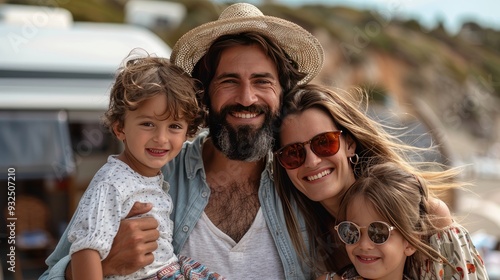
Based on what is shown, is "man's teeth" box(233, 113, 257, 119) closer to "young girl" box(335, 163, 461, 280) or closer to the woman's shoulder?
"young girl" box(335, 163, 461, 280)

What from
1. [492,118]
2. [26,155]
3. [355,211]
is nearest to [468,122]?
[492,118]

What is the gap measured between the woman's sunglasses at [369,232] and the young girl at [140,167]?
546 millimetres

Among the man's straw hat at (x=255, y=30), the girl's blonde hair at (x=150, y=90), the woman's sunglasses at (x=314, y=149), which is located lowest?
the woman's sunglasses at (x=314, y=149)

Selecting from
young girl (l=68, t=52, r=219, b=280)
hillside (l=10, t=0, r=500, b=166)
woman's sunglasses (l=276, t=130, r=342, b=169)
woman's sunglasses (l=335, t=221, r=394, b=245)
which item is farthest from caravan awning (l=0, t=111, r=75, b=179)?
hillside (l=10, t=0, r=500, b=166)

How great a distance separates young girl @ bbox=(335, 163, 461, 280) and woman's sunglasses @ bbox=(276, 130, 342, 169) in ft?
0.60

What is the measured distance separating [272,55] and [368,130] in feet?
1.74

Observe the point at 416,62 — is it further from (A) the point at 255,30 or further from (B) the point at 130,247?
(B) the point at 130,247

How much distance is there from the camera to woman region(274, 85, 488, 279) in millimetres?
2598

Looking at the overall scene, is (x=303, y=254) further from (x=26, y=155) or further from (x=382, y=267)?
(x=26, y=155)

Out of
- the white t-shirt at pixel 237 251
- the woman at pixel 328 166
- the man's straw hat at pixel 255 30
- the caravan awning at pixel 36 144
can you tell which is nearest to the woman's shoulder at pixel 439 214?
the woman at pixel 328 166

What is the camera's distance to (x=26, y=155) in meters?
5.72

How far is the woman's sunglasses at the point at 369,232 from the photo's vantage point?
98.3 inches

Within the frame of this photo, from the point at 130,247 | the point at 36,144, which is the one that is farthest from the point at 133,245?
the point at 36,144

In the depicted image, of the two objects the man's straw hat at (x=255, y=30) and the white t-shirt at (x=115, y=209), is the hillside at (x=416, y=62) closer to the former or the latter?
the man's straw hat at (x=255, y=30)
